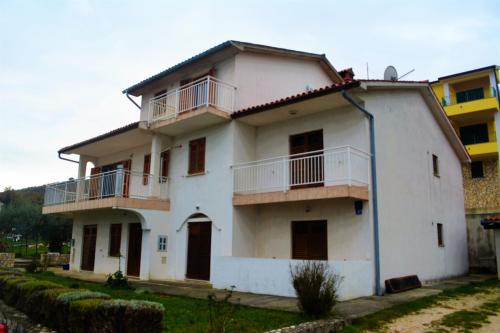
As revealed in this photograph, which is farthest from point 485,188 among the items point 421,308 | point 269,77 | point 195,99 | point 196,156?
point 421,308

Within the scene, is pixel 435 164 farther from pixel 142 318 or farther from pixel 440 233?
pixel 142 318

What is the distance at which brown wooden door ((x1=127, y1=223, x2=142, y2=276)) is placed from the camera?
54.4 feet

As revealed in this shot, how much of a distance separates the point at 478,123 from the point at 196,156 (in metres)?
26.9

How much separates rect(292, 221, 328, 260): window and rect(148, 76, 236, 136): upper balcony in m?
4.65

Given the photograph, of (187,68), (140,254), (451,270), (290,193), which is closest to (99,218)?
(140,254)

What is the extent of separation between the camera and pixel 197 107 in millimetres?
14531

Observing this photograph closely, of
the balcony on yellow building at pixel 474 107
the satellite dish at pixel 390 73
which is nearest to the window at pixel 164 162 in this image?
the satellite dish at pixel 390 73

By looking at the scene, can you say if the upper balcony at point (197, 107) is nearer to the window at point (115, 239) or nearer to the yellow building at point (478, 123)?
the window at point (115, 239)

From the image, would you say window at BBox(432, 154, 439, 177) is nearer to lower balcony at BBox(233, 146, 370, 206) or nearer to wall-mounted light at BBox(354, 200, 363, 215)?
lower balcony at BBox(233, 146, 370, 206)

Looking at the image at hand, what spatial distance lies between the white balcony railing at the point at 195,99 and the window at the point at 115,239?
17.6ft

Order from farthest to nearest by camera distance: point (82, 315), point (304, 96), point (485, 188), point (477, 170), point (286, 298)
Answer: point (477, 170) < point (485, 188) < point (304, 96) < point (286, 298) < point (82, 315)

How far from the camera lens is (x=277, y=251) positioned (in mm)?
13766

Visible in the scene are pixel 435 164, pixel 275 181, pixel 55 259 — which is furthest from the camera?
pixel 55 259

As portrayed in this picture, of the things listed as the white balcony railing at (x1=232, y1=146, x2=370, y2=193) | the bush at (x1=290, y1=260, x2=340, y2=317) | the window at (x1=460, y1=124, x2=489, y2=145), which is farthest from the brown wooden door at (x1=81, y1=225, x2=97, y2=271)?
the window at (x1=460, y1=124, x2=489, y2=145)
